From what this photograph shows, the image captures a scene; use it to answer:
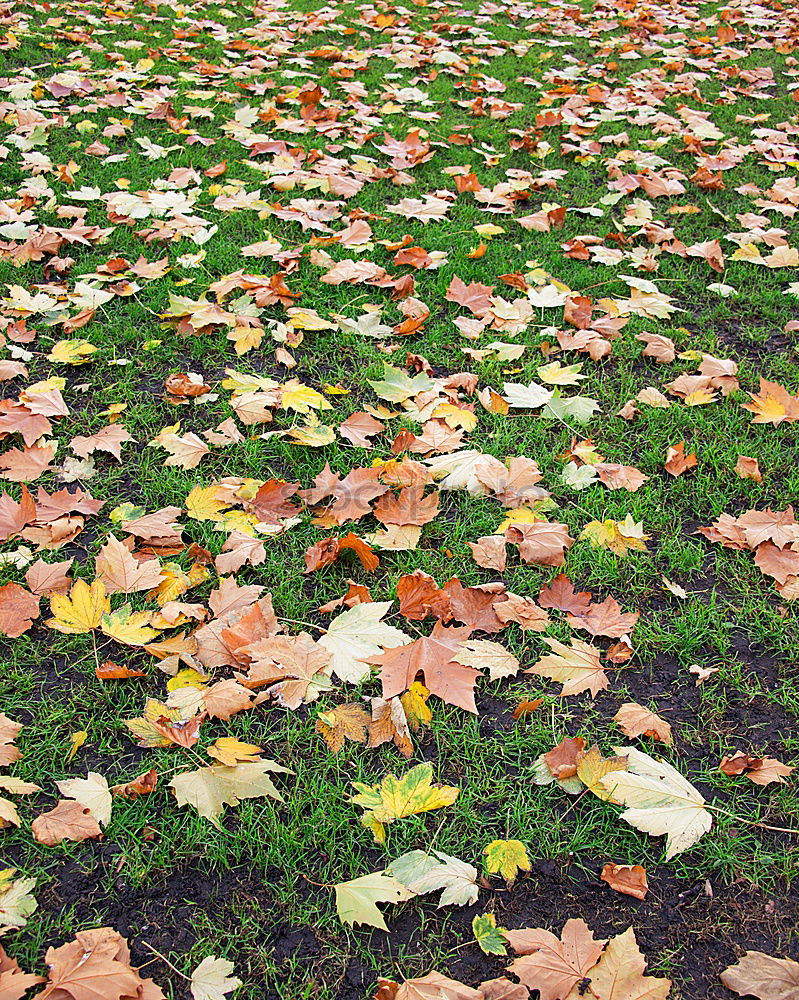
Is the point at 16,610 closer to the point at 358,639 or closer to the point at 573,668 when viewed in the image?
the point at 358,639

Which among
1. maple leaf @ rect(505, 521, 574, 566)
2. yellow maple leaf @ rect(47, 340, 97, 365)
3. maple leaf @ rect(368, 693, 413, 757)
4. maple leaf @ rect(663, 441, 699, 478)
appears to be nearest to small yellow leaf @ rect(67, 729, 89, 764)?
maple leaf @ rect(368, 693, 413, 757)

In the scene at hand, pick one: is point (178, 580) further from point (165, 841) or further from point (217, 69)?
point (217, 69)

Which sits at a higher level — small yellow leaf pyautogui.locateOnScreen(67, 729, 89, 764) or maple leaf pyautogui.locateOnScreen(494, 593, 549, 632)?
maple leaf pyautogui.locateOnScreen(494, 593, 549, 632)

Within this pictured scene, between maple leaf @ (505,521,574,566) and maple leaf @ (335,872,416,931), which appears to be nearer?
maple leaf @ (335,872,416,931)

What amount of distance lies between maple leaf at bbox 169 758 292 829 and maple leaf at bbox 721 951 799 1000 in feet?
3.36

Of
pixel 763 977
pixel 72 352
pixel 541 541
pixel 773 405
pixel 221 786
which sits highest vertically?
pixel 72 352

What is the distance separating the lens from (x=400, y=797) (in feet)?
5.87

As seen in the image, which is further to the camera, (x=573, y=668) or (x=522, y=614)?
(x=522, y=614)

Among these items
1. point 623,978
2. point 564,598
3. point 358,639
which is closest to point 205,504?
point 358,639

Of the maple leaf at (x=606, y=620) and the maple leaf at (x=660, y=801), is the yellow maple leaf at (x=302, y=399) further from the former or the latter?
the maple leaf at (x=660, y=801)

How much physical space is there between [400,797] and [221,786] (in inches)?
16.8

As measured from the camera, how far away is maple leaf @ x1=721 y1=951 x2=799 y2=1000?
1.48 meters

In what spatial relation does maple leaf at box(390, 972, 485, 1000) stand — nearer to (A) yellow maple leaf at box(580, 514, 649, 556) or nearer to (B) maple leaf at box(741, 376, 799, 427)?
(A) yellow maple leaf at box(580, 514, 649, 556)

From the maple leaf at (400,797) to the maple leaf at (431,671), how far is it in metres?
0.21
